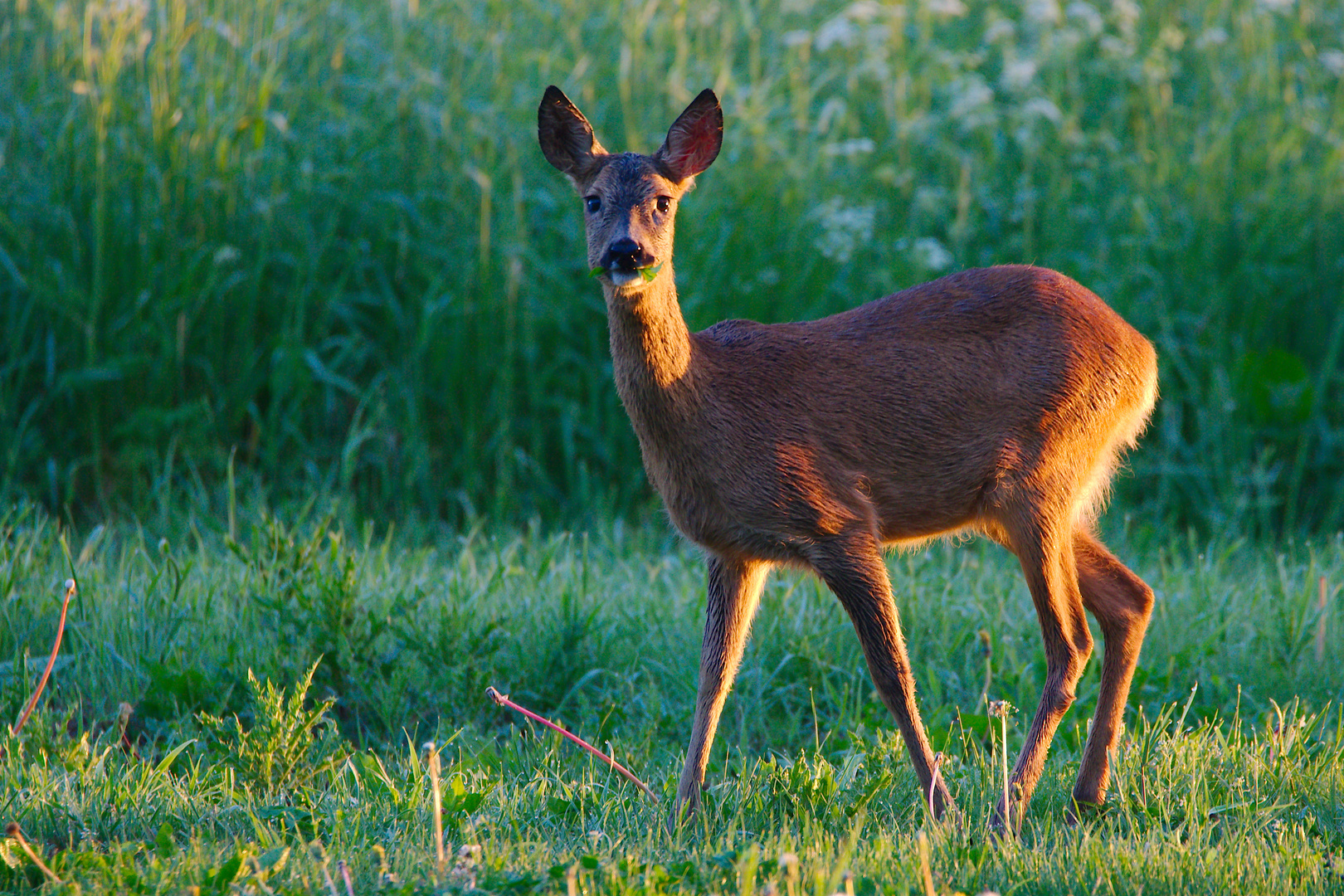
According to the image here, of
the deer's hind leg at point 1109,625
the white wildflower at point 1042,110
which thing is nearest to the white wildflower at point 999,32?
the white wildflower at point 1042,110

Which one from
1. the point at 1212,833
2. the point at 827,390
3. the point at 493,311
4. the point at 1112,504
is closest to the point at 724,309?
the point at 493,311

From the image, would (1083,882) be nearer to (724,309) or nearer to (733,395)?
(733,395)

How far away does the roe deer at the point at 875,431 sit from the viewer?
142 inches

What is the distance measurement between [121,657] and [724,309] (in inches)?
131

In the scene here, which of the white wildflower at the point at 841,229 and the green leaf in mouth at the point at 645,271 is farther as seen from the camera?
the white wildflower at the point at 841,229

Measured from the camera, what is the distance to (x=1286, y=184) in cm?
710

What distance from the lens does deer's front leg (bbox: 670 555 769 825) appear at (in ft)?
12.3

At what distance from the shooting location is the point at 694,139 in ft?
12.6

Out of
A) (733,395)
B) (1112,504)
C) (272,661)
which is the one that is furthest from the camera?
(1112,504)

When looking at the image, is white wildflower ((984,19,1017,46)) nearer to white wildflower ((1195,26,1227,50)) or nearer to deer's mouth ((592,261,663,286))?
white wildflower ((1195,26,1227,50))

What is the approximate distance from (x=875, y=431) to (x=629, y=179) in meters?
0.99

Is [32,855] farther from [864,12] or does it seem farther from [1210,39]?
[1210,39]

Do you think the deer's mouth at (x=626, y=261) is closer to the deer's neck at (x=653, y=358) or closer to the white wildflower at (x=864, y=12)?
the deer's neck at (x=653, y=358)

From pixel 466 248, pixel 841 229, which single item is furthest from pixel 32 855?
pixel 841 229
